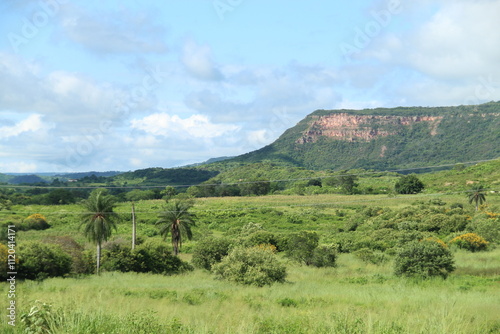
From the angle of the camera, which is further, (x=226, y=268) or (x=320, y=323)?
(x=226, y=268)

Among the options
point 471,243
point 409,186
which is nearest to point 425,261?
point 471,243

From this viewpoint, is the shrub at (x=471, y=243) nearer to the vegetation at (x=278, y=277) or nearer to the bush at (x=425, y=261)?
the vegetation at (x=278, y=277)

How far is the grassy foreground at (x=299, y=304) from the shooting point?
29.1ft

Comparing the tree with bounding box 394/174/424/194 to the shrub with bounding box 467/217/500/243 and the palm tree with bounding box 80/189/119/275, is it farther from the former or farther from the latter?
the palm tree with bounding box 80/189/119/275

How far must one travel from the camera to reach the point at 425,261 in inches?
1091

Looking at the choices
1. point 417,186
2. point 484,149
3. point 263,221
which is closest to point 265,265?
point 263,221

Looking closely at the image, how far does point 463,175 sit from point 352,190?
3326 centimetres

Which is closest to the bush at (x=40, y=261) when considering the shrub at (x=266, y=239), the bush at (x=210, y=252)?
the bush at (x=210, y=252)

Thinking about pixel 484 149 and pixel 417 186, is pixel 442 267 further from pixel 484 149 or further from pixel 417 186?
pixel 484 149

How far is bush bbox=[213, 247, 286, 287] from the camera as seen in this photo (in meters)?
25.2

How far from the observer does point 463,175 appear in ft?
363

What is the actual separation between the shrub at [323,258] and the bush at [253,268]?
958 centimetres

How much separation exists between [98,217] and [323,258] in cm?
1879

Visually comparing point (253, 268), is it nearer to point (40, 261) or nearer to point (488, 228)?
point (40, 261)
